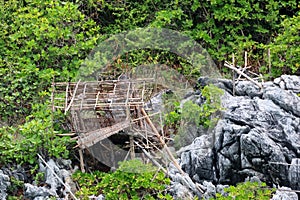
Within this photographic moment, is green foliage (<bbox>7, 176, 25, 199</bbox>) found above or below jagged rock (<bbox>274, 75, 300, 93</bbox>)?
below

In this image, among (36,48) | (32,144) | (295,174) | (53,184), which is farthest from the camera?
(36,48)

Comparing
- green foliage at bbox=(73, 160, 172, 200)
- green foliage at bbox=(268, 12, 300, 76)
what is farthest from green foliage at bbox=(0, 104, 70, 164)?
green foliage at bbox=(268, 12, 300, 76)

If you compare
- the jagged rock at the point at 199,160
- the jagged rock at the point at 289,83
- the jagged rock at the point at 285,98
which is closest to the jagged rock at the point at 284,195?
the jagged rock at the point at 199,160

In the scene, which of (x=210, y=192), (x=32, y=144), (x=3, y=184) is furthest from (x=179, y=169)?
(x=3, y=184)

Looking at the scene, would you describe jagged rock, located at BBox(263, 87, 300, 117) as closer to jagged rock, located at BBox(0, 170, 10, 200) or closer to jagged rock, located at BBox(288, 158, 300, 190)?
jagged rock, located at BBox(288, 158, 300, 190)

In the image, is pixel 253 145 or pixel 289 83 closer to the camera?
pixel 253 145

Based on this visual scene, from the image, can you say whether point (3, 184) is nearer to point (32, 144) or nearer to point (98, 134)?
point (32, 144)

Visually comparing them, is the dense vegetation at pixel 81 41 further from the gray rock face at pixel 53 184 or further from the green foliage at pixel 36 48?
the gray rock face at pixel 53 184

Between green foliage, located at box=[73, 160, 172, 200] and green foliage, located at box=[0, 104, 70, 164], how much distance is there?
0.71 metres

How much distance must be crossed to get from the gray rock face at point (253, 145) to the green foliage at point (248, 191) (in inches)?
11.8

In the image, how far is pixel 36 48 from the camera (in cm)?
965

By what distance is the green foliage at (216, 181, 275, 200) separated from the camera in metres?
6.87

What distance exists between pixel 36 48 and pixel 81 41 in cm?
73

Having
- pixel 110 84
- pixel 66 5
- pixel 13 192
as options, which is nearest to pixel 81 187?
pixel 13 192
